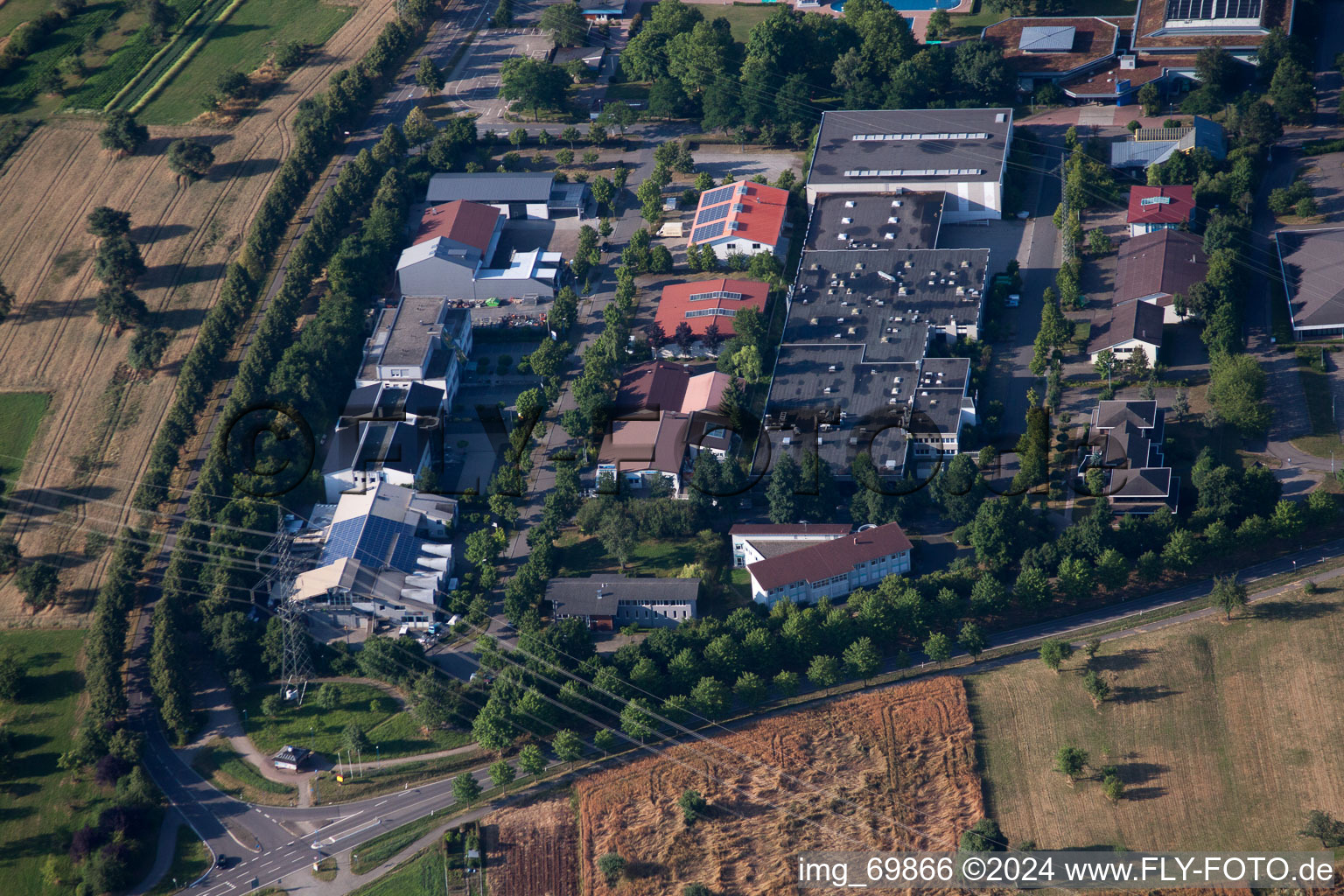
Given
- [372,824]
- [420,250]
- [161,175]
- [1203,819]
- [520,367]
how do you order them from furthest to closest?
[161,175] → [420,250] → [520,367] → [372,824] → [1203,819]

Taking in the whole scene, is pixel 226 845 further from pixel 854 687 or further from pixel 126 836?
pixel 854 687

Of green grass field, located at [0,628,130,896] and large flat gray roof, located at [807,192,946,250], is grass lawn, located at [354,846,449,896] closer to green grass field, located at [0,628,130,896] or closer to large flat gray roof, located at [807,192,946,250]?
green grass field, located at [0,628,130,896]

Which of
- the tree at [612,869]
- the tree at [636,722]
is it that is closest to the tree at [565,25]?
the tree at [636,722]

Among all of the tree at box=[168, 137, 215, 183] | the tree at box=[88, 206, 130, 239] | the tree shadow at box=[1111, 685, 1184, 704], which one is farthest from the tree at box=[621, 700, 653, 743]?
the tree at box=[168, 137, 215, 183]

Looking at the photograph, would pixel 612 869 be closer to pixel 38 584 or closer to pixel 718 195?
pixel 38 584

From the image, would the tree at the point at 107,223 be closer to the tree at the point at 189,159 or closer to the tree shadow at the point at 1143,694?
the tree at the point at 189,159

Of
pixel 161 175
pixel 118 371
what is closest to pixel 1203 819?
pixel 118 371

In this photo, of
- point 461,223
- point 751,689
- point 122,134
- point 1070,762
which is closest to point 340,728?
point 751,689
